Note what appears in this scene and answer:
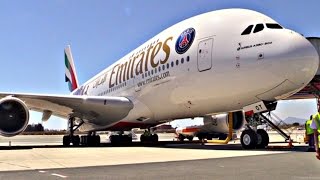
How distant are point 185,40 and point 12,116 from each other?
22.6 ft

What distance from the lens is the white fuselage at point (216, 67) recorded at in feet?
35.2

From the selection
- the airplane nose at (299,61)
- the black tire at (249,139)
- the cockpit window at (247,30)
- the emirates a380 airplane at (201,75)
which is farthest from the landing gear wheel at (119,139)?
the airplane nose at (299,61)

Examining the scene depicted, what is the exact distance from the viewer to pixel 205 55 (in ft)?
40.3

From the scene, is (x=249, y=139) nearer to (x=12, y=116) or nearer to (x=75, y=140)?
(x=12, y=116)

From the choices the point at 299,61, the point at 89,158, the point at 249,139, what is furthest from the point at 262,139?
the point at 89,158

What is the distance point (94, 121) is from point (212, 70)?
31.3ft

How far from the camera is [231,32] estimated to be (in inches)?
470

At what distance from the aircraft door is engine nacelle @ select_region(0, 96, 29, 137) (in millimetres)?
6636

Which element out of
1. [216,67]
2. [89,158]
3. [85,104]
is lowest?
[89,158]

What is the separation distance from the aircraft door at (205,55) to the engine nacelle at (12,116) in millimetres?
6636

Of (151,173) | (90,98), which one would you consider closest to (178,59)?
(90,98)

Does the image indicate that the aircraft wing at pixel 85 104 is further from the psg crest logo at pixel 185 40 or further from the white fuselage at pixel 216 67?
the psg crest logo at pixel 185 40

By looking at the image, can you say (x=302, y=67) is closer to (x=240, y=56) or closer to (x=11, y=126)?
(x=240, y=56)

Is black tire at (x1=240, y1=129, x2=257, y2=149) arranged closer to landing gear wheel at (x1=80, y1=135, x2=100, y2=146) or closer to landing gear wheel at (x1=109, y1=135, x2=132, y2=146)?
landing gear wheel at (x1=80, y1=135, x2=100, y2=146)
